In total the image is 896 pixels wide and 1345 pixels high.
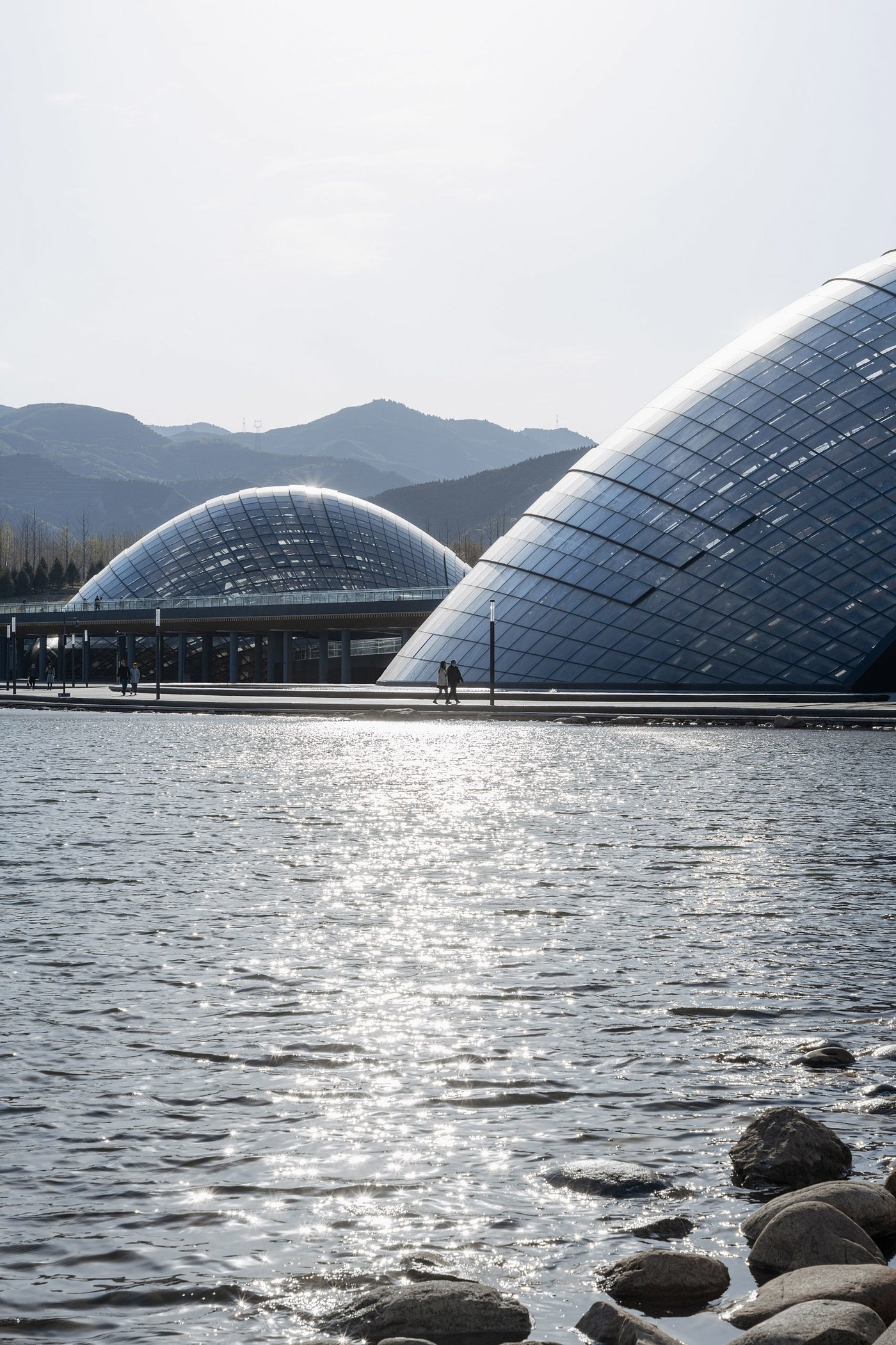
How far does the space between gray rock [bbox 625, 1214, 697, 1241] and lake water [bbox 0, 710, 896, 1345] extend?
0.06 meters

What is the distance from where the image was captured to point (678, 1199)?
18.4 ft

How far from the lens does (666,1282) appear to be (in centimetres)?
485

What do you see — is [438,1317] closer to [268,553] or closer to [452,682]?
[452,682]

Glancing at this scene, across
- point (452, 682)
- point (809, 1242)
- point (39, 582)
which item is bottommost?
point (809, 1242)

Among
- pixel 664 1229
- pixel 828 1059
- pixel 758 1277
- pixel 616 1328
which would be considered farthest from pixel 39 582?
pixel 616 1328

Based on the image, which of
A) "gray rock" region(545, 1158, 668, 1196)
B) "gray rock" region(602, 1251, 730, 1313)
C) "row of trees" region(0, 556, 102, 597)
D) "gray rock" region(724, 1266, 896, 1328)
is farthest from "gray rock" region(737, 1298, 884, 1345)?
"row of trees" region(0, 556, 102, 597)

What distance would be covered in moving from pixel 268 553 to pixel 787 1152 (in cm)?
10378

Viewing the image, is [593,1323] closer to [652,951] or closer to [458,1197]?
[458,1197]

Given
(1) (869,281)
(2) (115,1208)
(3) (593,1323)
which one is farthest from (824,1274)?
(1) (869,281)

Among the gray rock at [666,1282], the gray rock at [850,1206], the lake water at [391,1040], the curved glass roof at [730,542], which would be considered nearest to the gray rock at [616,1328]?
the lake water at [391,1040]

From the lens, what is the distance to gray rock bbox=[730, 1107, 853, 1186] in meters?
5.76

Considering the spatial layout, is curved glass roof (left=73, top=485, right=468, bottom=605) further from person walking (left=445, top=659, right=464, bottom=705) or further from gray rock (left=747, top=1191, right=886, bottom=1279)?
gray rock (left=747, top=1191, right=886, bottom=1279)

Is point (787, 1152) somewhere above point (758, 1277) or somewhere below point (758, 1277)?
above

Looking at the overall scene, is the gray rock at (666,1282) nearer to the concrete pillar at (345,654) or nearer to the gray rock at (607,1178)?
the gray rock at (607,1178)
